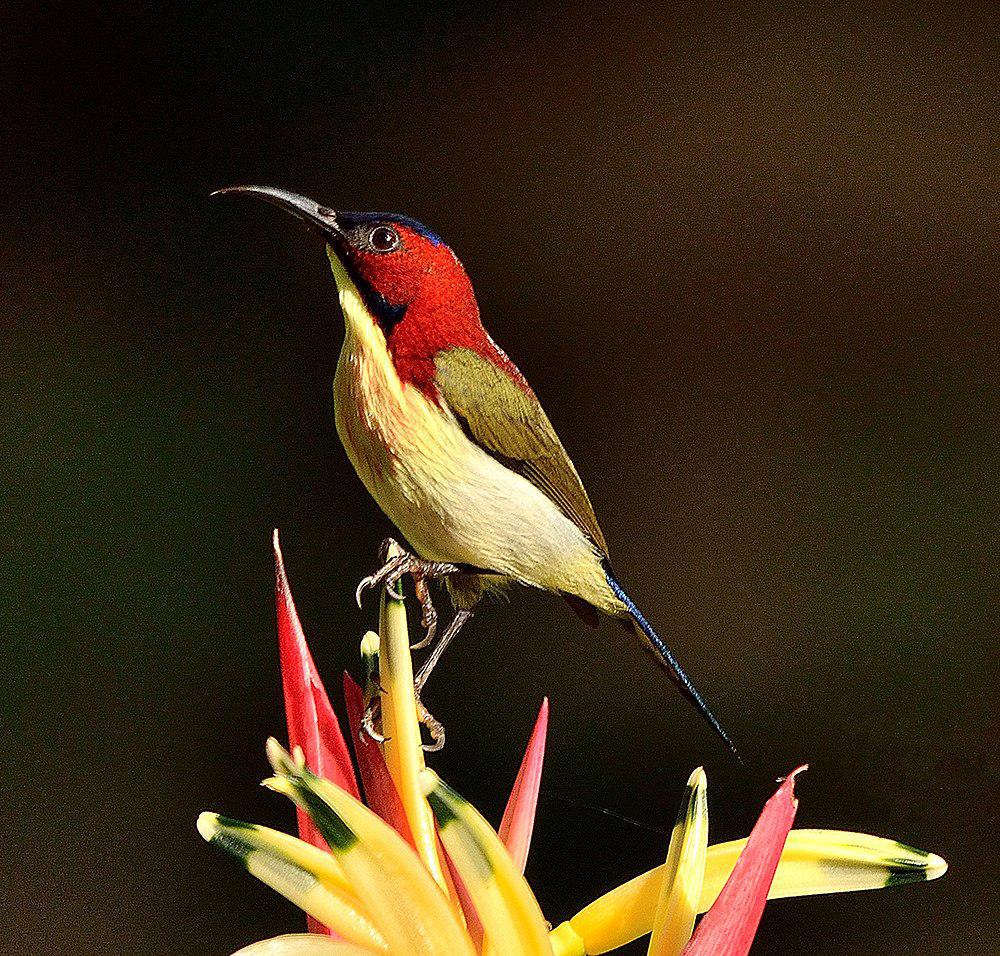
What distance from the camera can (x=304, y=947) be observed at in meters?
0.41

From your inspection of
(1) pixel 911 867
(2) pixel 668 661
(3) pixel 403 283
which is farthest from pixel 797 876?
(3) pixel 403 283

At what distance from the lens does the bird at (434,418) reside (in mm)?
483

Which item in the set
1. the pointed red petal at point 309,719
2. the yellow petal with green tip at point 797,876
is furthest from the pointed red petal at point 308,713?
the yellow petal with green tip at point 797,876

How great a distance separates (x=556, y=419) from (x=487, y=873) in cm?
24

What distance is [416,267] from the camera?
0.49 meters

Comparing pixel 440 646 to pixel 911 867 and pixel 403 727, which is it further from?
pixel 911 867

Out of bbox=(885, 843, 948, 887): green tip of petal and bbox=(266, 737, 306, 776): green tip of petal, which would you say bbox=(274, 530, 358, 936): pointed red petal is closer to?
bbox=(266, 737, 306, 776): green tip of petal

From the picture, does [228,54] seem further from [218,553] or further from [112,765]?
[112,765]

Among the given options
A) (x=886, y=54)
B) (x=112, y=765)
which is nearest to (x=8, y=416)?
(x=112, y=765)

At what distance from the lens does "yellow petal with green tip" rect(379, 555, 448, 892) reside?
456 mm

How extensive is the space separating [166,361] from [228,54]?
0.48ft

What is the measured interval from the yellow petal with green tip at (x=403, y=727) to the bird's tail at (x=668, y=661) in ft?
0.40

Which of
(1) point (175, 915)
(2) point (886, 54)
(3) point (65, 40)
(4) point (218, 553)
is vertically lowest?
(1) point (175, 915)

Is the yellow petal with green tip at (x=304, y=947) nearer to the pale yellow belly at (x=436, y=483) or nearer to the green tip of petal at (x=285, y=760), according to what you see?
the green tip of petal at (x=285, y=760)
